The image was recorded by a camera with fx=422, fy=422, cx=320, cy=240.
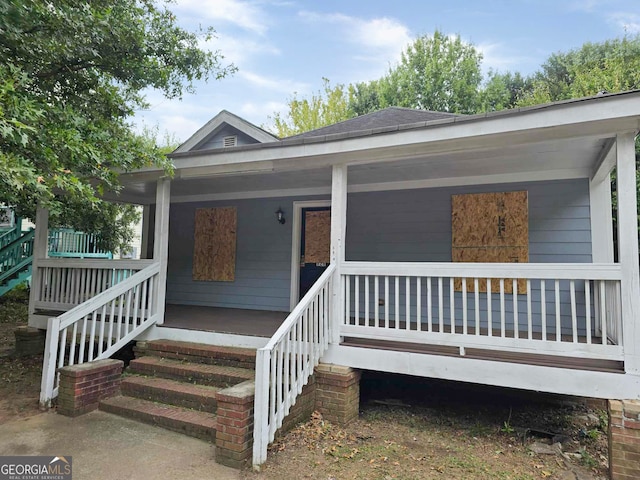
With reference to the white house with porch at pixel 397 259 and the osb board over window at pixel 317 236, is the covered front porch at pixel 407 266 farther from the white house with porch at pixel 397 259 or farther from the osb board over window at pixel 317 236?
the osb board over window at pixel 317 236

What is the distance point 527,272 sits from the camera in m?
3.45

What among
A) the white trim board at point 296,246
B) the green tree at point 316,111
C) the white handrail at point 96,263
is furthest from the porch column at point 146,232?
the green tree at point 316,111

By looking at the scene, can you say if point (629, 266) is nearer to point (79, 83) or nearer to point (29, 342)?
point (79, 83)

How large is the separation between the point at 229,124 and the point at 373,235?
17.4 ft

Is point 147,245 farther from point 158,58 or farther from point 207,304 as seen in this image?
point 158,58

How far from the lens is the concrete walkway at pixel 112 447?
3006 millimetres

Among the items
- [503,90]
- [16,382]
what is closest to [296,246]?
[16,382]

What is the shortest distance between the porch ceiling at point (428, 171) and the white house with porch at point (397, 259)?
29 mm

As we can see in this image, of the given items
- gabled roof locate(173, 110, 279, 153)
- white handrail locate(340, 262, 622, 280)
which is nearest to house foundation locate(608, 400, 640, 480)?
white handrail locate(340, 262, 622, 280)

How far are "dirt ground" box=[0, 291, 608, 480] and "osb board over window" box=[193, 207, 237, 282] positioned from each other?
2.86 meters

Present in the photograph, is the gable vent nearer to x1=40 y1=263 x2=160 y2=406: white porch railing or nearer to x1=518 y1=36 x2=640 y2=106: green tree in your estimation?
x1=40 y1=263 x2=160 y2=406: white porch railing

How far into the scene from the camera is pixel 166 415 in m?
3.79

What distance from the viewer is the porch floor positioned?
4.93 m

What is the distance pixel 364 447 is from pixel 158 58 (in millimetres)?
5382
